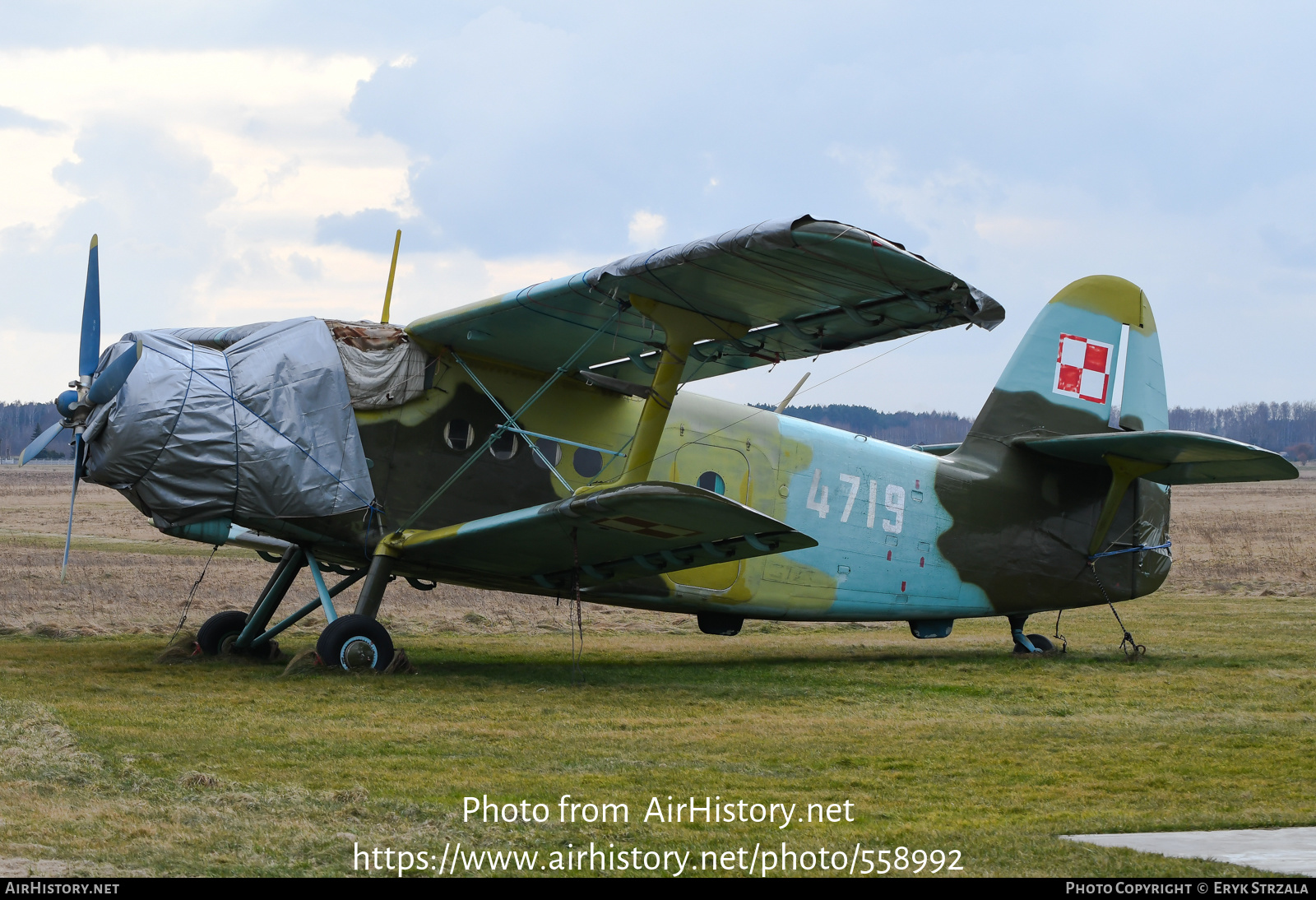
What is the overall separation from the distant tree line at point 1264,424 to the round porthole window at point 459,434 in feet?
469

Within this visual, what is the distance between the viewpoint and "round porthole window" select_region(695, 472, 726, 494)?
39.1 ft

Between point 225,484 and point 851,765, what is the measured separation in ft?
19.0

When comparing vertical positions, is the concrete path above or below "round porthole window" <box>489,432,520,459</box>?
below

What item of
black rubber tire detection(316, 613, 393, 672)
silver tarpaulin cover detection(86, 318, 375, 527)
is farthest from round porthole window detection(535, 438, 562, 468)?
black rubber tire detection(316, 613, 393, 672)

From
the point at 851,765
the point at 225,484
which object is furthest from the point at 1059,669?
the point at 225,484

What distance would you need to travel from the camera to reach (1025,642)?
13328mm

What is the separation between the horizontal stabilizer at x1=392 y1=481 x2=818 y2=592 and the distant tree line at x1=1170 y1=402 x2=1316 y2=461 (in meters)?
143

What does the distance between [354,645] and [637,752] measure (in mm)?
3744

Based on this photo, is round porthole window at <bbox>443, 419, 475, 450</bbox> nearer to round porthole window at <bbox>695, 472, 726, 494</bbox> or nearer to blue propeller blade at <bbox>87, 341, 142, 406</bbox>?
round porthole window at <bbox>695, 472, 726, 494</bbox>

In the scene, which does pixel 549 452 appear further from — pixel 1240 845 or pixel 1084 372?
pixel 1240 845

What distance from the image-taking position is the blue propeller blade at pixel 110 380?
965cm

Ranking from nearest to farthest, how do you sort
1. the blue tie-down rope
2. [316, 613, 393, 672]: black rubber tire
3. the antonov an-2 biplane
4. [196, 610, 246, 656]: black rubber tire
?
1. the antonov an-2 biplane
2. [316, 613, 393, 672]: black rubber tire
3. [196, 610, 246, 656]: black rubber tire
4. the blue tie-down rope

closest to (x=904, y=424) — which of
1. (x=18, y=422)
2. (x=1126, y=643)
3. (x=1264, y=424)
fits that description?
(x=1264, y=424)

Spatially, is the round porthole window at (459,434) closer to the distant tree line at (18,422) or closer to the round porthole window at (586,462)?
the round porthole window at (586,462)
